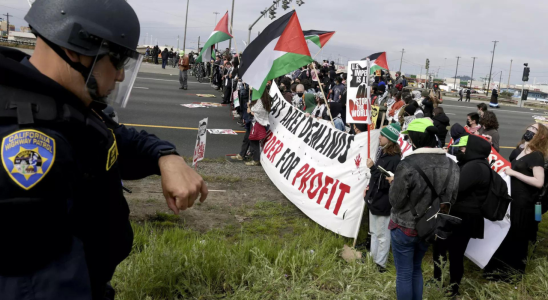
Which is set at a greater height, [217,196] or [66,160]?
[66,160]

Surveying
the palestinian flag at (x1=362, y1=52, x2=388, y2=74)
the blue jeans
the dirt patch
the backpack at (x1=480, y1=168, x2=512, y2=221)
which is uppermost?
the palestinian flag at (x1=362, y1=52, x2=388, y2=74)

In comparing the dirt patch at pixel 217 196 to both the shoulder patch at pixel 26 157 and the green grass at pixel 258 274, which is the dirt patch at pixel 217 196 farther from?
the shoulder patch at pixel 26 157

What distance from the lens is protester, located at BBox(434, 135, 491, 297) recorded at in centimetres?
457

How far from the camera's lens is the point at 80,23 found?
1277mm

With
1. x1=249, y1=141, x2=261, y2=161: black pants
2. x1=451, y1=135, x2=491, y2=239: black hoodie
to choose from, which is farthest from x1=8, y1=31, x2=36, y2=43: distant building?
x1=249, y1=141, x2=261, y2=161: black pants

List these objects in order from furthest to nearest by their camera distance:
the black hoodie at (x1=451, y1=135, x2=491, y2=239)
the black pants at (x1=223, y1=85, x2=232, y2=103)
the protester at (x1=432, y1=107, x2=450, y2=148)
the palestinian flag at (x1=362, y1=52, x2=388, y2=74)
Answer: the black pants at (x1=223, y1=85, x2=232, y2=103) → the palestinian flag at (x1=362, y1=52, x2=388, y2=74) → the protester at (x1=432, y1=107, x2=450, y2=148) → the black hoodie at (x1=451, y1=135, x2=491, y2=239)

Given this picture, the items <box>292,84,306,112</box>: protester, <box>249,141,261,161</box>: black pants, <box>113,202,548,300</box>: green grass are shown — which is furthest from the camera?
<box>292,84,306,112</box>: protester

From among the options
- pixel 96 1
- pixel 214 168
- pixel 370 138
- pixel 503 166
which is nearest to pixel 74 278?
pixel 96 1

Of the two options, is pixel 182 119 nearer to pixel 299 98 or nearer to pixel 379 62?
pixel 299 98

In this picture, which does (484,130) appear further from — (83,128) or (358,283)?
(83,128)

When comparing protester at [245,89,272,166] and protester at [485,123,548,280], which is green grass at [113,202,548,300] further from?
protester at [245,89,272,166]

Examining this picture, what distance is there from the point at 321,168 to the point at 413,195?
9.14ft

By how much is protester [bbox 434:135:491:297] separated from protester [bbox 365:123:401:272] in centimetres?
65

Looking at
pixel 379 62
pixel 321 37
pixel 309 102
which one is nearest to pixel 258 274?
pixel 309 102
